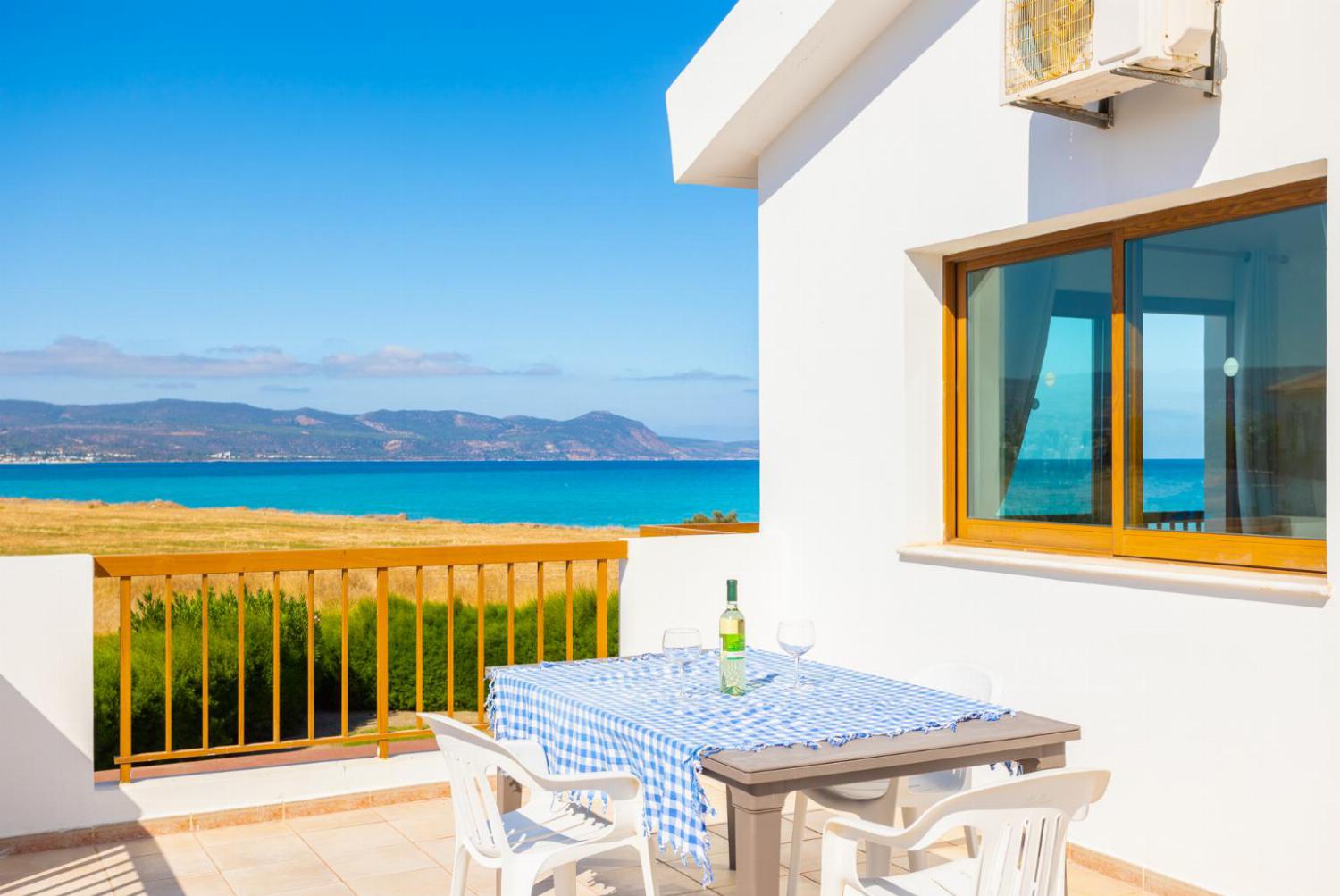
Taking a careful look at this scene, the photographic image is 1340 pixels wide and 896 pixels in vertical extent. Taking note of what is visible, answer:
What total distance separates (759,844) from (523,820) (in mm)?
814

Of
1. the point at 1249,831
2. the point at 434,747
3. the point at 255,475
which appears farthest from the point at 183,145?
the point at 1249,831

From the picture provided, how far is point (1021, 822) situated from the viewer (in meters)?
2.20

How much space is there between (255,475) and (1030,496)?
38059 mm

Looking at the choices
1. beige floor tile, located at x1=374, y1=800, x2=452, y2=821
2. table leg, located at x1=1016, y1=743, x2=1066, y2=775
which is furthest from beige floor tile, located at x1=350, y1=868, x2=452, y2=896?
table leg, located at x1=1016, y1=743, x2=1066, y2=775

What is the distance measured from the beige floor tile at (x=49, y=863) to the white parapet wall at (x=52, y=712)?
9 centimetres

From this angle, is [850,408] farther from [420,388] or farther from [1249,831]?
[420,388]

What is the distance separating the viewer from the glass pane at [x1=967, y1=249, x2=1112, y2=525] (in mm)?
3891

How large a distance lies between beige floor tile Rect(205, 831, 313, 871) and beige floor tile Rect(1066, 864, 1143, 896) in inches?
Answer: 96.7

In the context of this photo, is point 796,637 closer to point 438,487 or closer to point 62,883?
point 62,883

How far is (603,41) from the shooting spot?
31812mm

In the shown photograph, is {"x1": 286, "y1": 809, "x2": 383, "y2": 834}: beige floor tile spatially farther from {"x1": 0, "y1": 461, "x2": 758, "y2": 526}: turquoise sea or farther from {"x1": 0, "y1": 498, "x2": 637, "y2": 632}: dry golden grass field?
{"x1": 0, "y1": 461, "x2": 758, "y2": 526}: turquoise sea

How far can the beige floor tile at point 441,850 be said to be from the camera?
3874 millimetres

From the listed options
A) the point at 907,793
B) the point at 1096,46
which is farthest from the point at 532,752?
the point at 1096,46

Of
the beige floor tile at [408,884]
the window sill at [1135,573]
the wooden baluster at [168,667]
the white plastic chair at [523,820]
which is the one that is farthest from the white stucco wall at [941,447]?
the wooden baluster at [168,667]
